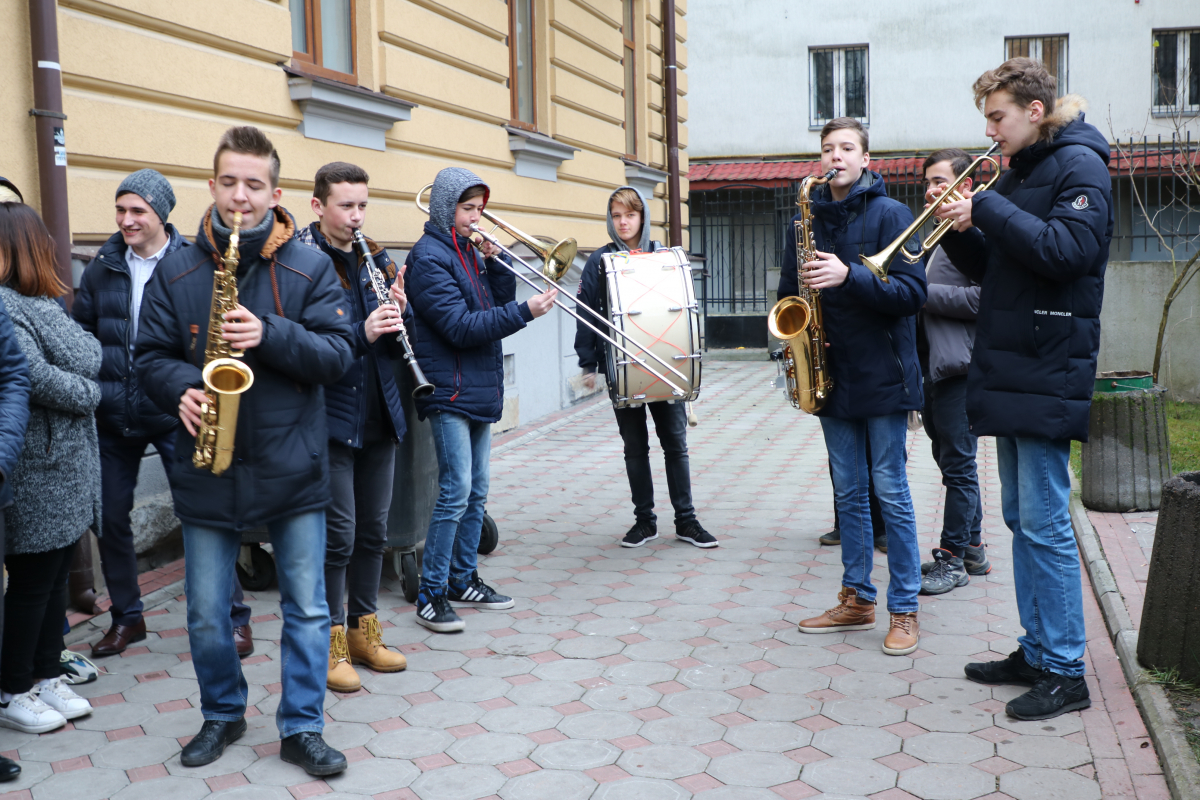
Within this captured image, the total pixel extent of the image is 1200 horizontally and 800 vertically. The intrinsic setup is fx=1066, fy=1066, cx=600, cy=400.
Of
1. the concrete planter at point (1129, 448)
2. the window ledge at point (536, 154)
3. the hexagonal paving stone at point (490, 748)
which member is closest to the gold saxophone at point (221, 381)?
the hexagonal paving stone at point (490, 748)

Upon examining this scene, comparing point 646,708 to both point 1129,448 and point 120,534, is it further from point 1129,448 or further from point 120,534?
point 1129,448

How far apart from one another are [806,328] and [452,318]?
4.71 ft

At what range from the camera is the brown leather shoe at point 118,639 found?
4223mm

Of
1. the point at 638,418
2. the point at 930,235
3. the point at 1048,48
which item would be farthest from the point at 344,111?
the point at 1048,48

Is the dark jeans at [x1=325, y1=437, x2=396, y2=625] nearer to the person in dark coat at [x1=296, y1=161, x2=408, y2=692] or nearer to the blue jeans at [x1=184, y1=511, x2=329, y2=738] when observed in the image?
the person in dark coat at [x1=296, y1=161, x2=408, y2=692]

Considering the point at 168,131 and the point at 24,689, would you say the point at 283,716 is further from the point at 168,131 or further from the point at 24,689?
the point at 168,131

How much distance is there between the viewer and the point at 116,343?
4.24 meters

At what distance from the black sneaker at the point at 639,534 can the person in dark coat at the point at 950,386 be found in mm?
1522

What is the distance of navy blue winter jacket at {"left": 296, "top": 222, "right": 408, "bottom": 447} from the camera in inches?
151

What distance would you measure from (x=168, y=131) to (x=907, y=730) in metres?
4.37

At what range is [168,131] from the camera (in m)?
5.30

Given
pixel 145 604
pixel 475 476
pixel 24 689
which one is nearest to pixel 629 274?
pixel 475 476

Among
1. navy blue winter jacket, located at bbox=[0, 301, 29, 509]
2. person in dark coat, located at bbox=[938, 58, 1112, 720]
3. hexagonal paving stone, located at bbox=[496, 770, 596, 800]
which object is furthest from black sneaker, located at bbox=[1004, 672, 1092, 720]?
navy blue winter jacket, located at bbox=[0, 301, 29, 509]

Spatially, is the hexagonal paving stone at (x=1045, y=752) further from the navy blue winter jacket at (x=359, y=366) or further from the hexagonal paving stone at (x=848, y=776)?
the navy blue winter jacket at (x=359, y=366)
